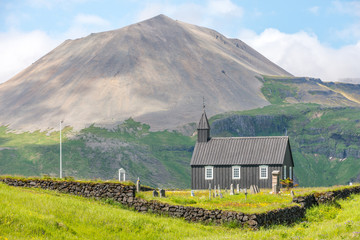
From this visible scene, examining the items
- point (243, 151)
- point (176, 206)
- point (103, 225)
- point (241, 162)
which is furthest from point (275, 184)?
point (243, 151)

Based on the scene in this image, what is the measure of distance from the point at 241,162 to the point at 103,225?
56933 mm

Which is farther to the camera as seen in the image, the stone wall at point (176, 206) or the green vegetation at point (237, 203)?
the green vegetation at point (237, 203)

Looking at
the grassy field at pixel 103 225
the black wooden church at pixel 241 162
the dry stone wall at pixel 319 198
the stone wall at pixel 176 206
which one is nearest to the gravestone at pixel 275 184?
the dry stone wall at pixel 319 198

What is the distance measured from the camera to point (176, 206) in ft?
105

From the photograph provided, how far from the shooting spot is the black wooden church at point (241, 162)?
81.7m

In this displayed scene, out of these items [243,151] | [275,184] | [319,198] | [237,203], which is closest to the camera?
[237,203]

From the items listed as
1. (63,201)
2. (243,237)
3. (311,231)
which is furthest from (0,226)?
(311,231)

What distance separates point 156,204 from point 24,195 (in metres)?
7.02

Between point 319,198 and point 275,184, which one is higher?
point 319,198

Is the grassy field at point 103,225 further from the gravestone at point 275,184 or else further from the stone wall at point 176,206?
the gravestone at point 275,184

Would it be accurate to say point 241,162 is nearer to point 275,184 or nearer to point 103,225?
point 275,184

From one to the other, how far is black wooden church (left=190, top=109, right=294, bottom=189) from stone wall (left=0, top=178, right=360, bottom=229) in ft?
139

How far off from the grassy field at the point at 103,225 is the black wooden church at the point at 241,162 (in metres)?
48.5

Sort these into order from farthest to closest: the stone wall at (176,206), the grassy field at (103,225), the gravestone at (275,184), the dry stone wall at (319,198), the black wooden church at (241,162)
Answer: the black wooden church at (241,162) < the gravestone at (275,184) < the dry stone wall at (319,198) < the stone wall at (176,206) < the grassy field at (103,225)
